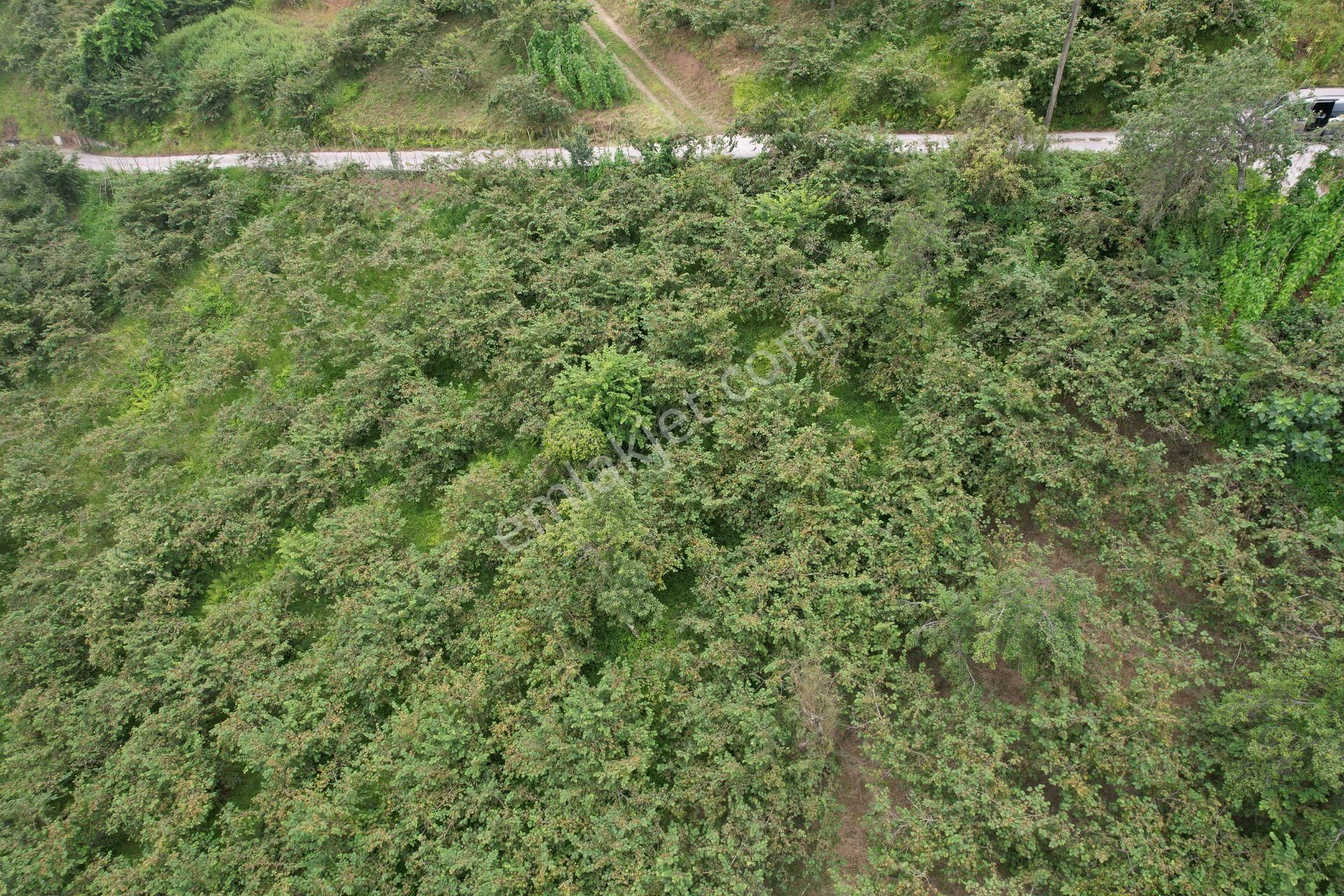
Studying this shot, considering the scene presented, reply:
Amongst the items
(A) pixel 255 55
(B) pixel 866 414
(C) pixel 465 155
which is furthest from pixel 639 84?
(A) pixel 255 55

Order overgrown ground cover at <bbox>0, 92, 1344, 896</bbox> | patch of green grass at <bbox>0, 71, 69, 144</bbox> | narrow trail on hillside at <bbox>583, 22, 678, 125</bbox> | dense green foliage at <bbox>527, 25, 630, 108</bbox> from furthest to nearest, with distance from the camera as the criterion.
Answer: patch of green grass at <bbox>0, 71, 69, 144</bbox>
dense green foliage at <bbox>527, 25, 630, 108</bbox>
narrow trail on hillside at <bbox>583, 22, 678, 125</bbox>
overgrown ground cover at <bbox>0, 92, 1344, 896</bbox>

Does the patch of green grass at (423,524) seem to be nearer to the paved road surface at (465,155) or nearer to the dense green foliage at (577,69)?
the paved road surface at (465,155)

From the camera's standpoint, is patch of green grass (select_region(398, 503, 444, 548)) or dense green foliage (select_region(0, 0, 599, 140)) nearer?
patch of green grass (select_region(398, 503, 444, 548))

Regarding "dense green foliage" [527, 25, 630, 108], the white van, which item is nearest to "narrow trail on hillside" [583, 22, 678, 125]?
"dense green foliage" [527, 25, 630, 108]

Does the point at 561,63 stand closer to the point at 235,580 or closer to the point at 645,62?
the point at 645,62

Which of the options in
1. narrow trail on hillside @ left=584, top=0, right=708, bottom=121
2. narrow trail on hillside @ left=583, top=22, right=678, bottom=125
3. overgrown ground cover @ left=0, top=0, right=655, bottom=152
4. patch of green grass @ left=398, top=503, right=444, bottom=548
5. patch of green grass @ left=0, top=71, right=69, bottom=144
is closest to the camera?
patch of green grass @ left=398, top=503, right=444, bottom=548

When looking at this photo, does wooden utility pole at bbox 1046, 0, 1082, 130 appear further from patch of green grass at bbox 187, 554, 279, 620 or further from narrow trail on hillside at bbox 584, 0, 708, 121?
patch of green grass at bbox 187, 554, 279, 620

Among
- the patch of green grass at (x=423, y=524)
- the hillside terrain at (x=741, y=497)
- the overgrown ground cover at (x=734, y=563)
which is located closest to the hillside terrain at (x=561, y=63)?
the hillside terrain at (x=741, y=497)

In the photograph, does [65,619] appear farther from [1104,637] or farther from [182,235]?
[1104,637]
